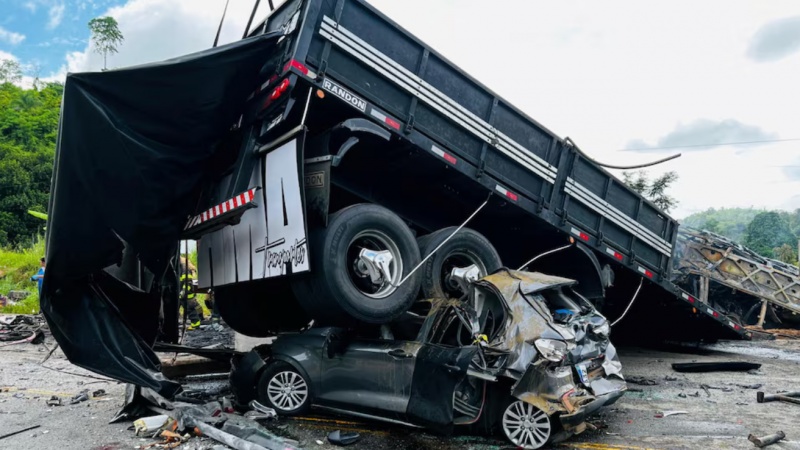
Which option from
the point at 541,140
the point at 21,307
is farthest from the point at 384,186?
the point at 21,307

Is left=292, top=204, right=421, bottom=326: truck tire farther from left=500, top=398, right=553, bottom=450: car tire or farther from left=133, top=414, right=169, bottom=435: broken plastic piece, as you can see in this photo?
left=133, top=414, right=169, bottom=435: broken plastic piece

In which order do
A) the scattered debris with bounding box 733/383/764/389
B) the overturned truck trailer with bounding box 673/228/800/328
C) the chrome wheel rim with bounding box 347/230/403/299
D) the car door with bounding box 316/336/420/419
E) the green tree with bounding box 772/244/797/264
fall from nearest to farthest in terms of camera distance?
the car door with bounding box 316/336/420/419, the chrome wheel rim with bounding box 347/230/403/299, the scattered debris with bounding box 733/383/764/389, the overturned truck trailer with bounding box 673/228/800/328, the green tree with bounding box 772/244/797/264

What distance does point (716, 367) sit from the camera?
7.97 metres

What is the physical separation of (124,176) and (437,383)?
313 centimetres

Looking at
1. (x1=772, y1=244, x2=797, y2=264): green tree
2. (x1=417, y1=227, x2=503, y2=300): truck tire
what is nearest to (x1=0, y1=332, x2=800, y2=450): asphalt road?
(x1=417, y1=227, x2=503, y2=300): truck tire

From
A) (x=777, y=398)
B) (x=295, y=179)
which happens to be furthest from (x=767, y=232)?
(x=295, y=179)

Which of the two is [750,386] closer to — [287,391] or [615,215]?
[615,215]

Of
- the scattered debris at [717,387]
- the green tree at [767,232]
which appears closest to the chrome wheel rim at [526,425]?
the scattered debris at [717,387]

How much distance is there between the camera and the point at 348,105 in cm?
482

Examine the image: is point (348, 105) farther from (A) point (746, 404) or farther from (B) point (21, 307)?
(B) point (21, 307)

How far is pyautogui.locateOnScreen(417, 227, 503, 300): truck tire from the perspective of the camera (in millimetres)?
5707

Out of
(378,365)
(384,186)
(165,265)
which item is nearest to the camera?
(378,365)

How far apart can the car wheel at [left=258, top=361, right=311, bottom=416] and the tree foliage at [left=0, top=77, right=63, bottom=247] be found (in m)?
24.1

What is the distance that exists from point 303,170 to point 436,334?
1899 millimetres
